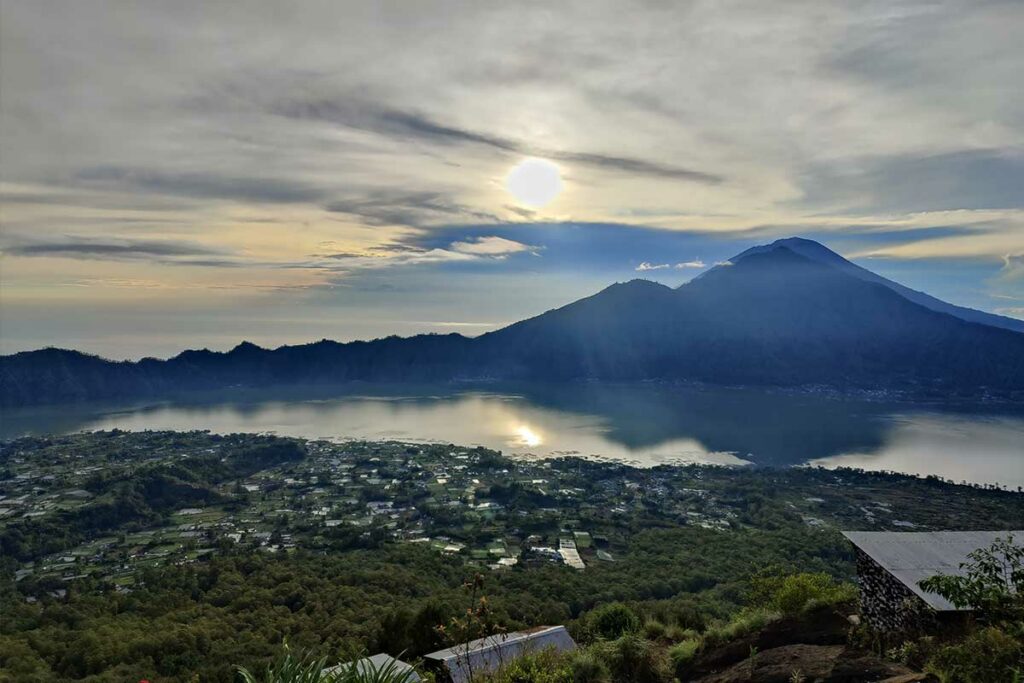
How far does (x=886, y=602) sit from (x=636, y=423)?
84.2 metres

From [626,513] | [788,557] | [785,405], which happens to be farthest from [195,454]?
[785,405]

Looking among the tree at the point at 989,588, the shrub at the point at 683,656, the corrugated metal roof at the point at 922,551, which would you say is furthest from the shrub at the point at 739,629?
the tree at the point at 989,588

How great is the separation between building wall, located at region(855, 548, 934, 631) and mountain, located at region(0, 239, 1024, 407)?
5106 inches

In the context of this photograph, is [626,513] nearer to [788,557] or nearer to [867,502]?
[788,557]

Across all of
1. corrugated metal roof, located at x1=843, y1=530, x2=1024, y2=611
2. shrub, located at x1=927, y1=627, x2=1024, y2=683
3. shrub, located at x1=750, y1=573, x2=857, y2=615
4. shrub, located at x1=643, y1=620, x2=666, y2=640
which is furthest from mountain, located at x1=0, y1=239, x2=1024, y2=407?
shrub, located at x1=927, y1=627, x2=1024, y2=683

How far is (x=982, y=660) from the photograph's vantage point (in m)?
5.47

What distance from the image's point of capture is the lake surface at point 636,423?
66750mm

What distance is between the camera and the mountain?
124 metres

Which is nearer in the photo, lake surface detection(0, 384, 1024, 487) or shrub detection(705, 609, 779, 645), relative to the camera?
shrub detection(705, 609, 779, 645)

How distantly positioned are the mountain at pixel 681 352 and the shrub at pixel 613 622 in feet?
414

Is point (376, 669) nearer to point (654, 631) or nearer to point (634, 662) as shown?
point (634, 662)

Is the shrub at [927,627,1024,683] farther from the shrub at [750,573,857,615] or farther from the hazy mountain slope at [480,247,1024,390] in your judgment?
the hazy mountain slope at [480,247,1024,390]

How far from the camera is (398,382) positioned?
159125 millimetres

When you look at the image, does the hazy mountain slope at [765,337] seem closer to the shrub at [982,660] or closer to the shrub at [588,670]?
the shrub at [588,670]
